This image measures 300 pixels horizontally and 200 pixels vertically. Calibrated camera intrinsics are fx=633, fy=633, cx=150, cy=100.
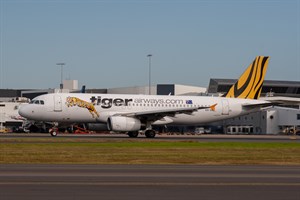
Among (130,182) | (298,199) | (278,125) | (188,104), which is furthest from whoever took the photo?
(278,125)

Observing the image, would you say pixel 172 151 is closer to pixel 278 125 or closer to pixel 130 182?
pixel 130 182

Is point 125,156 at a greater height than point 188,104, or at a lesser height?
lesser

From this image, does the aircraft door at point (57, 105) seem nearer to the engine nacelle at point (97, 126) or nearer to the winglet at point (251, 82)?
the engine nacelle at point (97, 126)

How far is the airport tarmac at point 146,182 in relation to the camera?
17.0 metres

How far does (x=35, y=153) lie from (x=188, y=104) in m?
29.5

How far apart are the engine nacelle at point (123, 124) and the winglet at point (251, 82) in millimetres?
14007

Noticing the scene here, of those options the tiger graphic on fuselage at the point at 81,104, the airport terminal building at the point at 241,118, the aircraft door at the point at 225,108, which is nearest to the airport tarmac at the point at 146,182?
the tiger graphic on fuselage at the point at 81,104

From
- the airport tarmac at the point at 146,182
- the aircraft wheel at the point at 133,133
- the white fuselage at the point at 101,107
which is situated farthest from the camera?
the aircraft wheel at the point at 133,133

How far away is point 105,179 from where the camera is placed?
21016 mm

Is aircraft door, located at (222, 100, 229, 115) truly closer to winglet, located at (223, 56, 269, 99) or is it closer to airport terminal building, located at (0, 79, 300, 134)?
winglet, located at (223, 56, 269, 99)

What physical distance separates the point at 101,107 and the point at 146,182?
38.6 m

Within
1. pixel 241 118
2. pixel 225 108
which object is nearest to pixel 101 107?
pixel 225 108

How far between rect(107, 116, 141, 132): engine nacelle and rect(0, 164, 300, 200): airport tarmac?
98.0ft

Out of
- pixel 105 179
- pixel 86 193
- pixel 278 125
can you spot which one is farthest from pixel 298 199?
pixel 278 125
